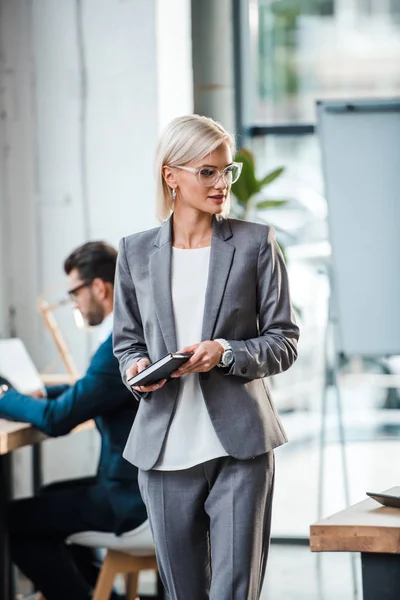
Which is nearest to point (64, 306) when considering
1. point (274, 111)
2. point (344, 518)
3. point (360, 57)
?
point (274, 111)

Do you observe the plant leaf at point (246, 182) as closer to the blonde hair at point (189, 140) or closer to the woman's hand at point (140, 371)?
the blonde hair at point (189, 140)

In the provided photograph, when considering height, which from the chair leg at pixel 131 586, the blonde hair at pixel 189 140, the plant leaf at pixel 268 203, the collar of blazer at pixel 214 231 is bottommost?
the chair leg at pixel 131 586

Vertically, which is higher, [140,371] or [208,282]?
[208,282]

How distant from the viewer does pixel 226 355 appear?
6.69 feet

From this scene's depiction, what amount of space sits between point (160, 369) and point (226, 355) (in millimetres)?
141

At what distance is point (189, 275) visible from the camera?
217 cm

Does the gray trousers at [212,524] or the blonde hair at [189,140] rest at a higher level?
the blonde hair at [189,140]

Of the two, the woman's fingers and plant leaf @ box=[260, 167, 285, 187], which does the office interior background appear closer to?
plant leaf @ box=[260, 167, 285, 187]

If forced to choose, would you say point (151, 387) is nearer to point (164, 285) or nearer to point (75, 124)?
point (164, 285)

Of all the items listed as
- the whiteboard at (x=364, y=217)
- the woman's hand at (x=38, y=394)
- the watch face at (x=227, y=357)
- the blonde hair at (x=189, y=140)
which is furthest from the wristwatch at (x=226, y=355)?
the whiteboard at (x=364, y=217)

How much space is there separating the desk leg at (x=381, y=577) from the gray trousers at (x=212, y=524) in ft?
1.35

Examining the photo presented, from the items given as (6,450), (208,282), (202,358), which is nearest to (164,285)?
(208,282)

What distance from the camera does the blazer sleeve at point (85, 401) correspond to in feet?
9.59

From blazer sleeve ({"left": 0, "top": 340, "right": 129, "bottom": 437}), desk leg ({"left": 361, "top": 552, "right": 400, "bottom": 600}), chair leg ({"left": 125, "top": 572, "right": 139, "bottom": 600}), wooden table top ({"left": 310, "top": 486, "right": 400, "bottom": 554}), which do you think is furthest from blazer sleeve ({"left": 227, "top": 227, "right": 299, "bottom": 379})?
chair leg ({"left": 125, "top": 572, "right": 139, "bottom": 600})
